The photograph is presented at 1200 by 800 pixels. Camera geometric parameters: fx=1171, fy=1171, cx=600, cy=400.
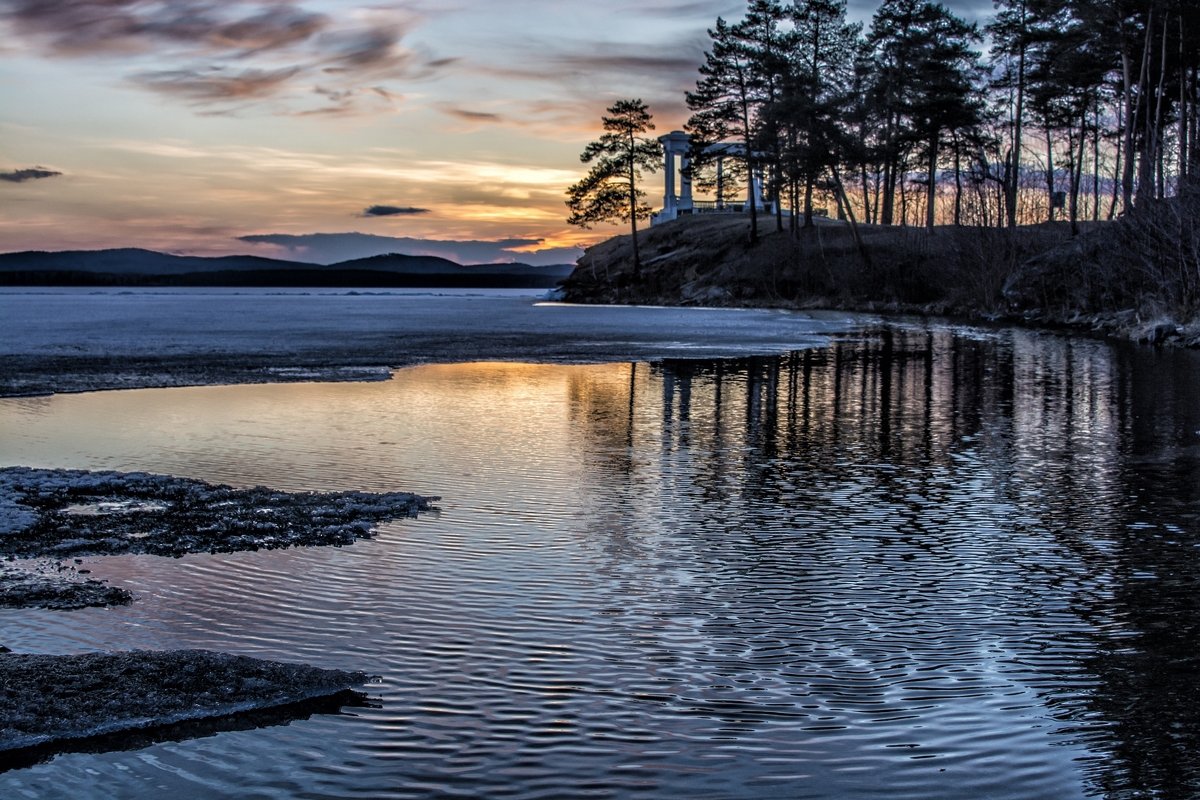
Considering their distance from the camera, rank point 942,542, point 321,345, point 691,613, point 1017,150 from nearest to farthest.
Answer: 1. point 691,613
2. point 942,542
3. point 321,345
4. point 1017,150

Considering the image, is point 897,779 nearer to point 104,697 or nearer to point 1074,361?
point 104,697

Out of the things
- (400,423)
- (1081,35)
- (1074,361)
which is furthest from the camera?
(1081,35)

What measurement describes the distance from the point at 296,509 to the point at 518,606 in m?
3.48

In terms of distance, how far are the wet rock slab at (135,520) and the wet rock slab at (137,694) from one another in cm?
151

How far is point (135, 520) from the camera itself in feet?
31.1

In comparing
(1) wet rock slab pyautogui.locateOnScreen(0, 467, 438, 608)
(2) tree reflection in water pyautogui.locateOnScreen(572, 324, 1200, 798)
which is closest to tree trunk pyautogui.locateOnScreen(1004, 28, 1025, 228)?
(2) tree reflection in water pyautogui.locateOnScreen(572, 324, 1200, 798)

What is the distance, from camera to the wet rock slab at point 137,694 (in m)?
5.06

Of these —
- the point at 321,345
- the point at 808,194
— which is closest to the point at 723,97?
the point at 808,194

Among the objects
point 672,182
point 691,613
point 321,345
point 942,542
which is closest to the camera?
point 691,613

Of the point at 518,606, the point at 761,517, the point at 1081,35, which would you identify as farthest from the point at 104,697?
the point at 1081,35

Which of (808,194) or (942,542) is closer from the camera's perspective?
(942,542)

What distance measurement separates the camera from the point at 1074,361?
2678 cm

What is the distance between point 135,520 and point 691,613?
16.2 feet

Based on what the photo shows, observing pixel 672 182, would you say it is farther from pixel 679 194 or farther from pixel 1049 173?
pixel 1049 173
